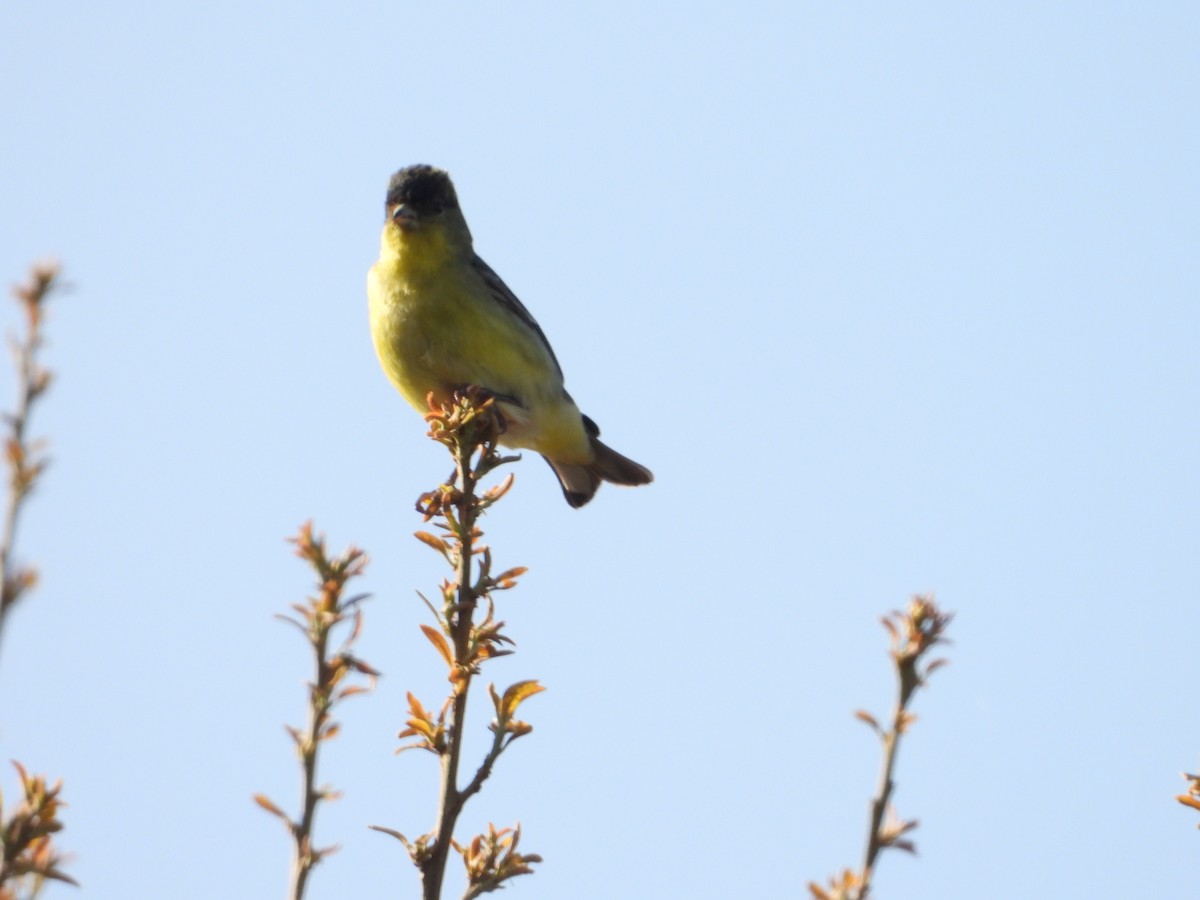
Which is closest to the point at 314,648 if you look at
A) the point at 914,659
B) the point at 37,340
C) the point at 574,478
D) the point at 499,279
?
the point at 37,340

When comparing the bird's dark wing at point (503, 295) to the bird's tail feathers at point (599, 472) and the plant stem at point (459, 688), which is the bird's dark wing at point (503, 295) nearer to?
the bird's tail feathers at point (599, 472)

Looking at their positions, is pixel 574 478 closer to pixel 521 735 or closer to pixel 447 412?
pixel 447 412

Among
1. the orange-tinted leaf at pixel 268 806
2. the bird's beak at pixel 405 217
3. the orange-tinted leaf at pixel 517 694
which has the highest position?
the bird's beak at pixel 405 217

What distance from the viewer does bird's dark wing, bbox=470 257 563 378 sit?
7.07 m

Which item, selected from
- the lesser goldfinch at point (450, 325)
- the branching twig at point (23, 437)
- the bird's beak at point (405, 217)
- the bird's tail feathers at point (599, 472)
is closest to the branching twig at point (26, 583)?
the branching twig at point (23, 437)

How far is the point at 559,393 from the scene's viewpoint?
727cm

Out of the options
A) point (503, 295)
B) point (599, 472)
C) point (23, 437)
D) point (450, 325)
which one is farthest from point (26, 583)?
point (599, 472)

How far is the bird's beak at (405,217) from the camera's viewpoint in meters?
6.75

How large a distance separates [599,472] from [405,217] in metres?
2.03

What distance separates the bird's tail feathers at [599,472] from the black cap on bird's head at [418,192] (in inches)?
66.2

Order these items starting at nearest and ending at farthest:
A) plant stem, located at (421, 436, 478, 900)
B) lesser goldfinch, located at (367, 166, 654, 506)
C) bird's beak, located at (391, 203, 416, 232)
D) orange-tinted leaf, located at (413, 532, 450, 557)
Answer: plant stem, located at (421, 436, 478, 900) → orange-tinted leaf, located at (413, 532, 450, 557) → lesser goldfinch, located at (367, 166, 654, 506) → bird's beak, located at (391, 203, 416, 232)

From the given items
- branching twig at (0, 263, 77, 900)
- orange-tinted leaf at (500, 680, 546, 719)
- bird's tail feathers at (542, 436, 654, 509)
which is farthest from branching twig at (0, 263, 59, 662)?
bird's tail feathers at (542, 436, 654, 509)

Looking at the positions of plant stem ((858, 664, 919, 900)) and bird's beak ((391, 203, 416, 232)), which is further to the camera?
bird's beak ((391, 203, 416, 232))

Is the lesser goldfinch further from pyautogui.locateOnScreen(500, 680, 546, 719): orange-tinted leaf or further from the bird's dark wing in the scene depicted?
pyautogui.locateOnScreen(500, 680, 546, 719): orange-tinted leaf
